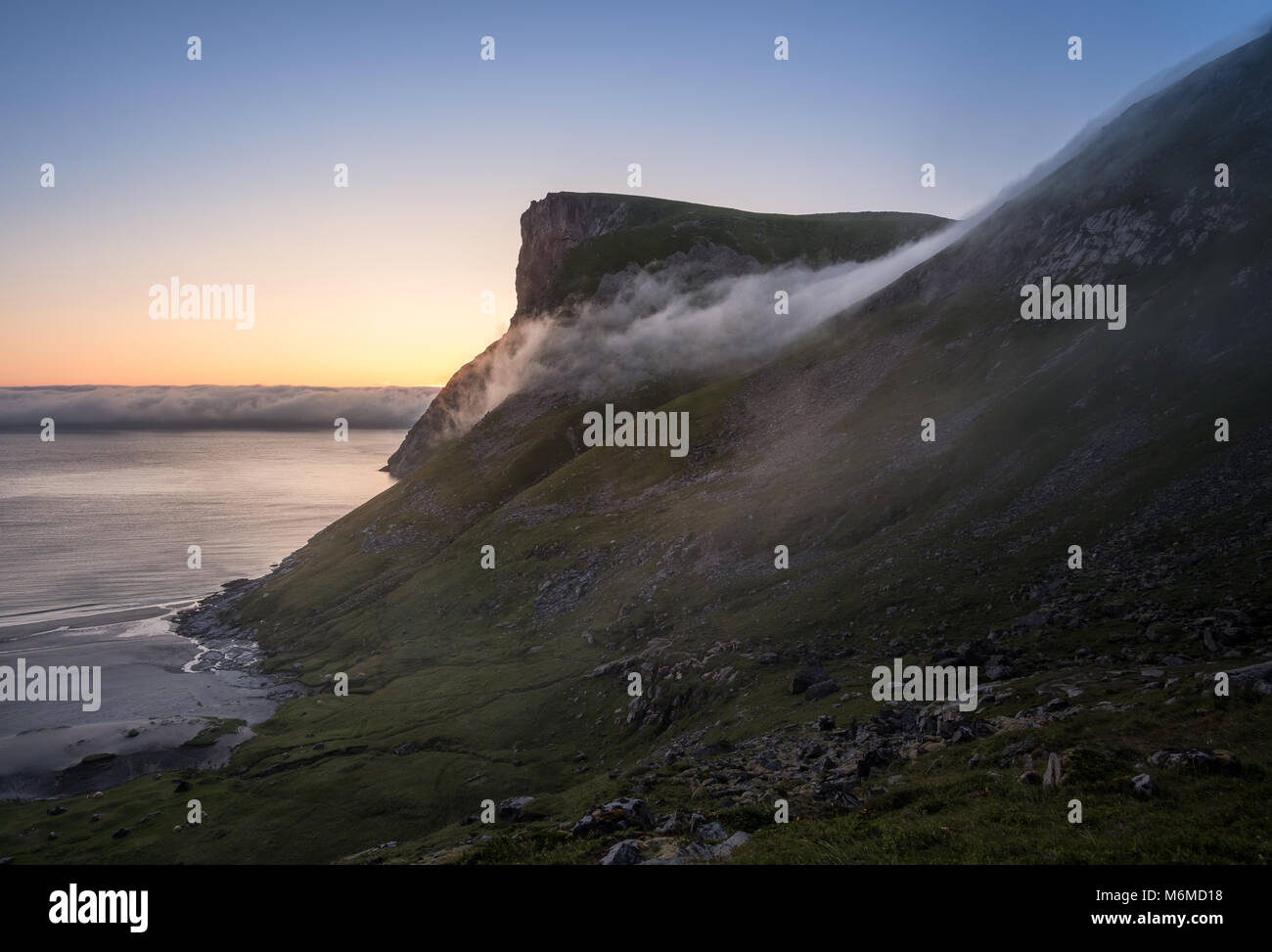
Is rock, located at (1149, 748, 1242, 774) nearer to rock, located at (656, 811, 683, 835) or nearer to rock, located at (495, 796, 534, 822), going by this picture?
rock, located at (656, 811, 683, 835)

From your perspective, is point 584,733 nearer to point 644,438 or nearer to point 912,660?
point 912,660

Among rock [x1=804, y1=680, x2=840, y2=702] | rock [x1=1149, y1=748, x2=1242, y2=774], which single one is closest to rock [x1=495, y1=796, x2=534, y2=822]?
rock [x1=804, y1=680, x2=840, y2=702]

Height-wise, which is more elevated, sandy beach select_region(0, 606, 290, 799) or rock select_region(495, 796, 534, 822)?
rock select_region(495, 796, 534, 822)

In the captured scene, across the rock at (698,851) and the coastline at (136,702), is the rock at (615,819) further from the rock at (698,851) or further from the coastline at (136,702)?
the coastline at (136,702)

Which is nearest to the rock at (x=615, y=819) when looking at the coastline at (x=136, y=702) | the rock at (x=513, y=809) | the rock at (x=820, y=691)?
the rock at (x=513, y=809)

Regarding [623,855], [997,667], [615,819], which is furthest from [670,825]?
[997,667]
